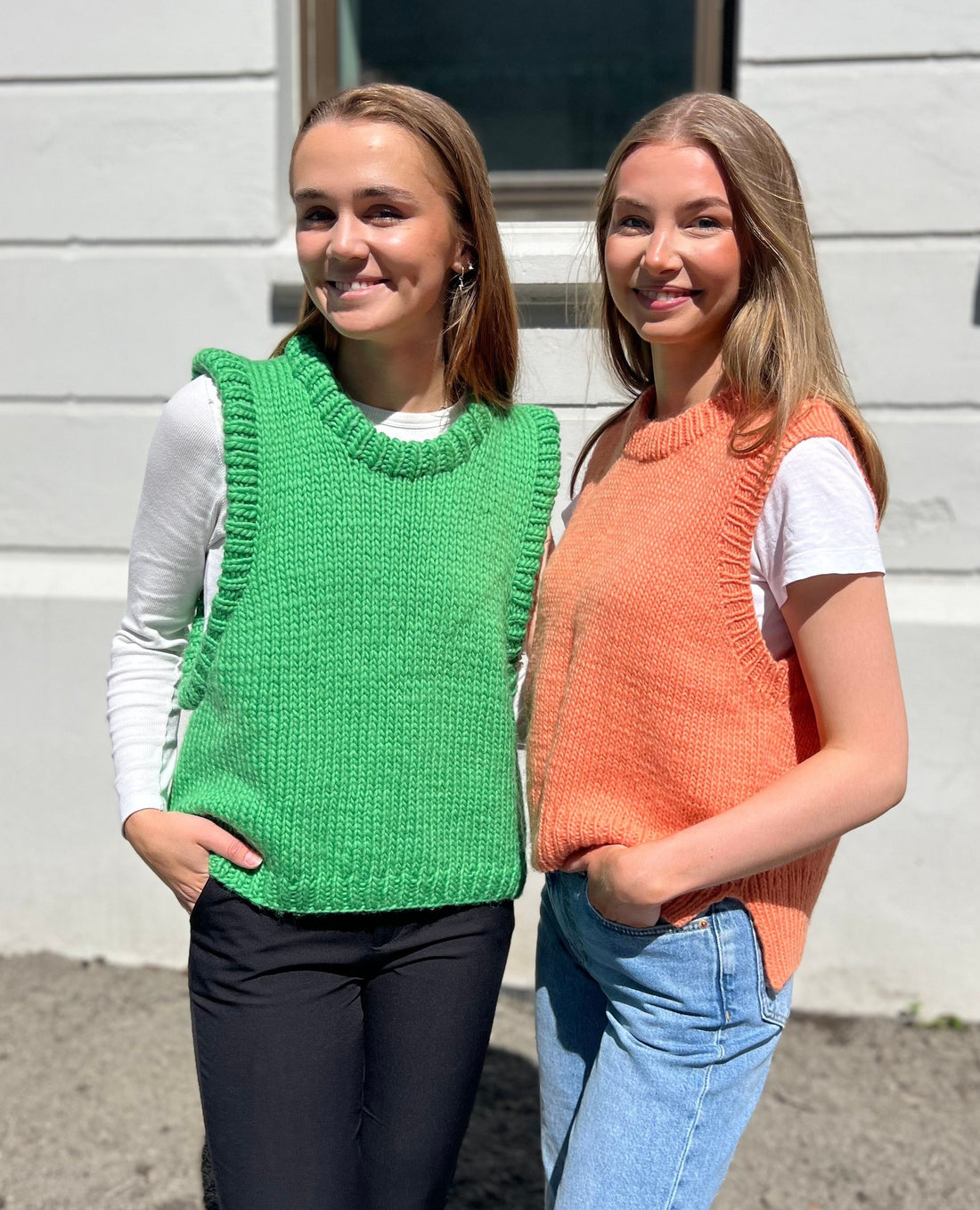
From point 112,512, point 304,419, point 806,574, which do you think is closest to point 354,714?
point 304,419

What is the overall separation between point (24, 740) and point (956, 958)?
2.81 metres

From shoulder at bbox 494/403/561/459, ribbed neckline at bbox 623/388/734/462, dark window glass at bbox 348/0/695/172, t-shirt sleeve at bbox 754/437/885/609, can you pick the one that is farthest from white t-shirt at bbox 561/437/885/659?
dark window glass at bbox 348/0/695/172

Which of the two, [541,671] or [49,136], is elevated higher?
[49,136]

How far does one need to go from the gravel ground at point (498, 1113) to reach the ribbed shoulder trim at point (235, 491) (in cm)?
165

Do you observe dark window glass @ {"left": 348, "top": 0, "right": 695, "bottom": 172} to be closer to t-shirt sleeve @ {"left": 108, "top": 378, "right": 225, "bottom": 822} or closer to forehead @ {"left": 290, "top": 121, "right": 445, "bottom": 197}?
forehead @ {"left": 290, "top": 121, "right": 445, "bottom": 197}

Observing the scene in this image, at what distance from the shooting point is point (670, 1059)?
1528 mm

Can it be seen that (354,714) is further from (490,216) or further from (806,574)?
(490,216)

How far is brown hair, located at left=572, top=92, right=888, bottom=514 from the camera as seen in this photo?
1.51 metres

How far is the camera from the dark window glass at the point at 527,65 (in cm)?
354

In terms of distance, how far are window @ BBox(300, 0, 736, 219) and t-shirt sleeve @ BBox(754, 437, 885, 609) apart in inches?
92.3

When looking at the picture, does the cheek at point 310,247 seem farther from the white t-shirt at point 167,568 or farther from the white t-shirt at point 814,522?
the white t-shirt at point 814,522

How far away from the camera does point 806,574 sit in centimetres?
138

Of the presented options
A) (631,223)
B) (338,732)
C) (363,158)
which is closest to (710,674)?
(338,732)

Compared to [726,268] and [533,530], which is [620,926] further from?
[726,268]
